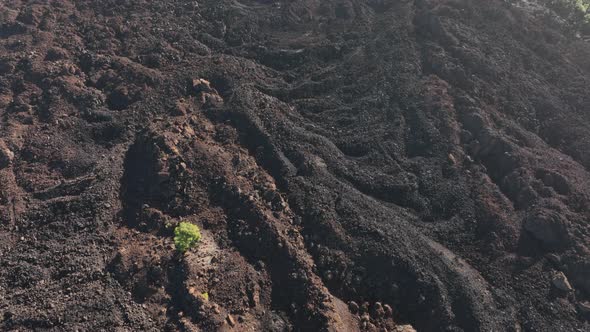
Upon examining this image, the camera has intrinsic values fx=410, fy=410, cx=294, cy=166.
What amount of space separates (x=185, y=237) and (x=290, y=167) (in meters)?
4.86

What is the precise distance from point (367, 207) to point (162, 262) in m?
7.24

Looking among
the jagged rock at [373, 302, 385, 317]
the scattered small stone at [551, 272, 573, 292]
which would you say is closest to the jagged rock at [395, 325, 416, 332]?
the jagged rock at [373, 302, 385, 317]

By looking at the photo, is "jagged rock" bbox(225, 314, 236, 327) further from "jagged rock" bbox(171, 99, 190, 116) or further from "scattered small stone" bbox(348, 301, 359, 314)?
"jagged rock" bbox(171, 99, 190, 116)

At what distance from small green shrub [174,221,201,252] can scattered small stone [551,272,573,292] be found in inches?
467

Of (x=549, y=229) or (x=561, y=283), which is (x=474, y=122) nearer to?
(x=549, y=229)

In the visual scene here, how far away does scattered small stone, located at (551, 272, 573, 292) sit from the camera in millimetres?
13562

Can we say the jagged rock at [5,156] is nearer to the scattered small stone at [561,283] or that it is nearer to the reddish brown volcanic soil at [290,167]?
the reddish brown volcanic soil at [290,167]

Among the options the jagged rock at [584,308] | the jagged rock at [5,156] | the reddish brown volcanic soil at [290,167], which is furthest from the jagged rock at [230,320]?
the jagged rock at [584,308]

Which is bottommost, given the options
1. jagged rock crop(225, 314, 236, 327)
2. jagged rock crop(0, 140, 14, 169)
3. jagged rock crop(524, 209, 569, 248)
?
jagged rock crop(0, 140, 14, 169)

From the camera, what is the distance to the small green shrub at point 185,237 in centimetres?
1278

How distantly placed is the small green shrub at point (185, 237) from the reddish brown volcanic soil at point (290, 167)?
16.5 inches

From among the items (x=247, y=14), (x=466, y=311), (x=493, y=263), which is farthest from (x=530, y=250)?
(x=247, y=14)

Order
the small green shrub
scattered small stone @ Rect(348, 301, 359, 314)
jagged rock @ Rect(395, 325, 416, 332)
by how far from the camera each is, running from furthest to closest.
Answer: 1. the small green shrub
2. scattered small stone @ Rect(348, 301, 359, 314)
3. jagged rock @ Rect(395, 325, 416, 332)

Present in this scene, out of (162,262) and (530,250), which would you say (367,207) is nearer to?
(530,250)
